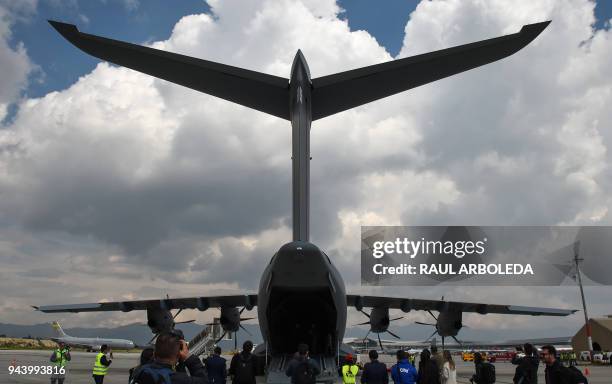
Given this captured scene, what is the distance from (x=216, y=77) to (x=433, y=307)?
49.0ft

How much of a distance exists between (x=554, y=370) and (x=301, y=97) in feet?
19.2

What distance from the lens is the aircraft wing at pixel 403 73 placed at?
8641mm

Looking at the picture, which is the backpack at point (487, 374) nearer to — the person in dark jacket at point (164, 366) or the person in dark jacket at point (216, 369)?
the person in dark jacket at point (216, 369)

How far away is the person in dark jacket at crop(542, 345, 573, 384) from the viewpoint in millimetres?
5578

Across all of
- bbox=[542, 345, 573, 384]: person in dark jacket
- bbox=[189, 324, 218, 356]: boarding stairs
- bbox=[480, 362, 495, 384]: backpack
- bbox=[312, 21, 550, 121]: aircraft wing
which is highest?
bbox=[312, 21, 550, 121]: aircraft wing

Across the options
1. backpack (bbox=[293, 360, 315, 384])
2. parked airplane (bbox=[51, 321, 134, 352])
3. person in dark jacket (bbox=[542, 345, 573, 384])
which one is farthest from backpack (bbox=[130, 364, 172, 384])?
parked airplane (bbox=[51, 321, 134, 352])

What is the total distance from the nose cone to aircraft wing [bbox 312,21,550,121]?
637 millimetres

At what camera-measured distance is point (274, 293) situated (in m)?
9.80

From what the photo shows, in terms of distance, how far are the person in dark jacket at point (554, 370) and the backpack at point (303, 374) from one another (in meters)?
2.96

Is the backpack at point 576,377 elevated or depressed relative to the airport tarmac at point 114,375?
elevated

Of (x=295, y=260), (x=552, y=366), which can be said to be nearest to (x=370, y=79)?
(x=295, y=260)

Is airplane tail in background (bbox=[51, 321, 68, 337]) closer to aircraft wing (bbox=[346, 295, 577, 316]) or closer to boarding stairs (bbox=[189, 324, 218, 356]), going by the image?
boarding stairs (bbox=[189, 324, 218, 356])

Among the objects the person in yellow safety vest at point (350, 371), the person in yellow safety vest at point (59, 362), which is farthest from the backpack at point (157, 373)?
the person in yellow safety vest at point (59, 362)

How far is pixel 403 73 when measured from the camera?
31.1 feet
